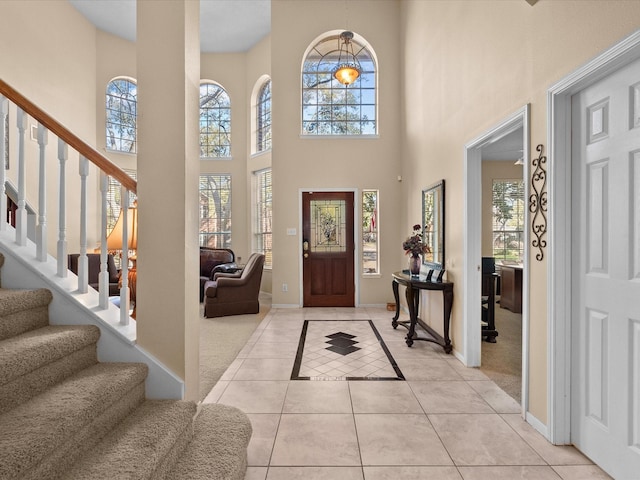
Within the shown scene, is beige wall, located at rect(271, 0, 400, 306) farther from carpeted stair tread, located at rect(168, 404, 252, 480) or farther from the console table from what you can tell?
carpeted stair tread, located at rect(168, 404, 252, 480)

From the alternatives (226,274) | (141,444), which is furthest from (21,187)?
(226,274)

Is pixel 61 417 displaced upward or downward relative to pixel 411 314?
upward

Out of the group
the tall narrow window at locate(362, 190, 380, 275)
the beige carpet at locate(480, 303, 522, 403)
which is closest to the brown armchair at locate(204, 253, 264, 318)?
the tall narrow window at locate(362, 190, 380, 275)

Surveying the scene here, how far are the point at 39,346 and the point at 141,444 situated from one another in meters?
0.61

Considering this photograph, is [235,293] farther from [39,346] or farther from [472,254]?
[39,346]

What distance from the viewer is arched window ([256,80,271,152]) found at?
23.2 ft

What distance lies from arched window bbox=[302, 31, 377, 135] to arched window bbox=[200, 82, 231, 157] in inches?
90.8

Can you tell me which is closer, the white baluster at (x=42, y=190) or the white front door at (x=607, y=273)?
the white front door at (x=607, y=273)

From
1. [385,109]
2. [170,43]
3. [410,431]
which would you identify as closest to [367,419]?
[410,431]

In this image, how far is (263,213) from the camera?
715cm

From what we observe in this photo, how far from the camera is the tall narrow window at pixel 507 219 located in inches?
258

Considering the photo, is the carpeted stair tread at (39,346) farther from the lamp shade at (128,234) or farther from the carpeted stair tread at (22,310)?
the lamp shade at (128,234)

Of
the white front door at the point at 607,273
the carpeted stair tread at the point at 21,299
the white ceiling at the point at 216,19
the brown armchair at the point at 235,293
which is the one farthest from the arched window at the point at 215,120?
the white front door at the point at 607,273

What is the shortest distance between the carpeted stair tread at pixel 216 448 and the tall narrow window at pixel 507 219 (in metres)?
6.23
